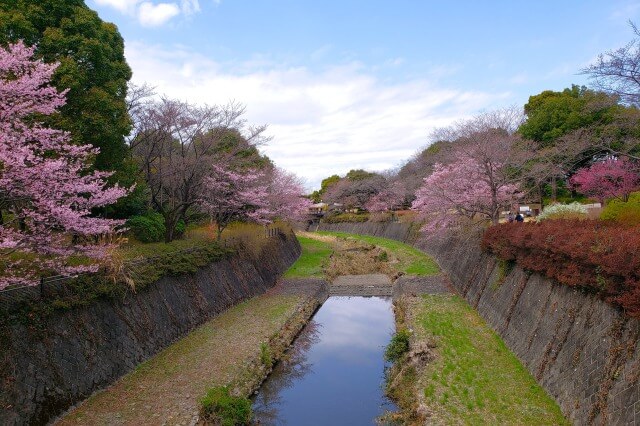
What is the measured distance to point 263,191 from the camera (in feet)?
91.9

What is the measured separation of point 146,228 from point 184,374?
12080 millimetres

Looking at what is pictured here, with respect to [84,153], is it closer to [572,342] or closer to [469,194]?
[572,342]

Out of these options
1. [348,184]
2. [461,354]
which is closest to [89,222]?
[461,354]

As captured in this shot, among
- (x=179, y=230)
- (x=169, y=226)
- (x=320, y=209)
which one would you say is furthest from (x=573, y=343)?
(x=320, y=209)

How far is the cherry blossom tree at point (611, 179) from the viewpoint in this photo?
25.1 m

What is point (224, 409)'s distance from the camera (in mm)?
9891

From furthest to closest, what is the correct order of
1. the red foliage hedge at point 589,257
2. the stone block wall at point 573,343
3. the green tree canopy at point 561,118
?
1. the green tree canopy at point 561,118
2. the red foliage hedge at point 589,257
3. the stone block wall at point 573,343

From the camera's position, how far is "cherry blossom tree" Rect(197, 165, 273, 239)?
2512 cm

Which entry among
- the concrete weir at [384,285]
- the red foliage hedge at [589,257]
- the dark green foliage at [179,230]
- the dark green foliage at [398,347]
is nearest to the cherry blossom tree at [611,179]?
the concrete weir at [384,285]

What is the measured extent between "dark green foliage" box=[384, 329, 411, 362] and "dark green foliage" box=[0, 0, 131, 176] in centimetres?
1260

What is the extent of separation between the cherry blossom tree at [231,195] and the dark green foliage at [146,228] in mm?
2621

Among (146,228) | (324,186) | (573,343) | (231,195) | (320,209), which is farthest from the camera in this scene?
(324,186)

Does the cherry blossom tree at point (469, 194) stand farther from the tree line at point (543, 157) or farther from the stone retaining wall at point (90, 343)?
the stone retaining wall at point (90, 343)

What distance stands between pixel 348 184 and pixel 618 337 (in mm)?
68932
